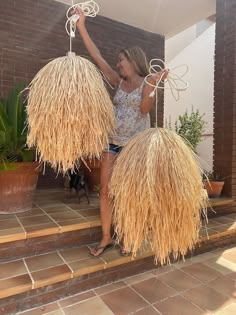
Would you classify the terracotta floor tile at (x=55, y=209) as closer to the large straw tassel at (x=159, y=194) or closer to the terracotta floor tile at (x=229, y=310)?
the large straw tassel at (x=159, y=194)

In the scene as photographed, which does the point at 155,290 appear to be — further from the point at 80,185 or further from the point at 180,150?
the point at 80,185

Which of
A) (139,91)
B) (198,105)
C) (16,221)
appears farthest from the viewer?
(198,105)

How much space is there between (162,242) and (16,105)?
1.55m

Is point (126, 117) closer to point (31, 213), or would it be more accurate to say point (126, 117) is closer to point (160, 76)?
point (160, 76)

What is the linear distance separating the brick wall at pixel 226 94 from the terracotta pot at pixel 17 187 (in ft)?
6.80

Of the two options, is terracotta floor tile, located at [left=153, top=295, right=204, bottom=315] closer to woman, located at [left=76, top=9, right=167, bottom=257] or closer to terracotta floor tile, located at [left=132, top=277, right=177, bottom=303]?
terracotta floor tile, located at [left=132, top=277, right=177, bottom=303]

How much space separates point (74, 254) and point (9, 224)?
1.67 feet

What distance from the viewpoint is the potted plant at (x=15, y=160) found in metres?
1.93

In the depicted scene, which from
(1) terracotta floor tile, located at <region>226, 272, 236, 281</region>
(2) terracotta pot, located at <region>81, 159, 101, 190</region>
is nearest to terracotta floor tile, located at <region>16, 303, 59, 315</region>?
(1) terracotta floor tile, located at <region>226, 272, 236, 281</region>

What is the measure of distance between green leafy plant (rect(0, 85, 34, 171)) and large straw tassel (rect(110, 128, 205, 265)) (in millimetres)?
1098

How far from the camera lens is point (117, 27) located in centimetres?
346

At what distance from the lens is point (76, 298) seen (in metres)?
1.51

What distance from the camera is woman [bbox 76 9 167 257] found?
1.48 meters

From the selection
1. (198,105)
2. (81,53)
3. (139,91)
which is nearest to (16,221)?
(139,91)
